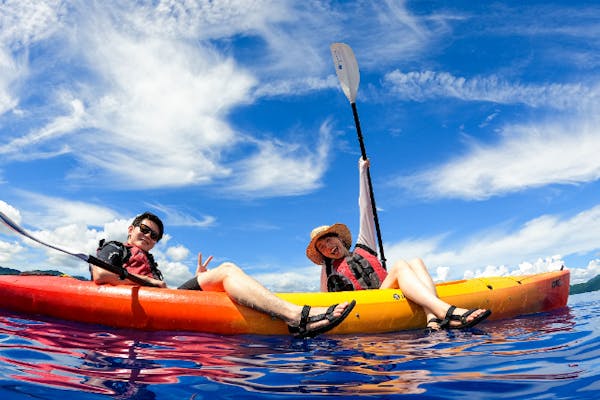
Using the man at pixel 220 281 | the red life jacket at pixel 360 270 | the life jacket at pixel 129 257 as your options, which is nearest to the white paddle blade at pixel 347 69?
the red life jacket at pixel 360 270

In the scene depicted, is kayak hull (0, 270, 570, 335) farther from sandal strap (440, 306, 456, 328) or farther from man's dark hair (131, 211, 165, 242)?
man's dark hair (131, 211, 165, 242)

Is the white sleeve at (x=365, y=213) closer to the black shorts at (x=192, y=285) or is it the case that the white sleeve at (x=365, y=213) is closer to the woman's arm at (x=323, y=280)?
the woman's arm at (x=323, y=280)

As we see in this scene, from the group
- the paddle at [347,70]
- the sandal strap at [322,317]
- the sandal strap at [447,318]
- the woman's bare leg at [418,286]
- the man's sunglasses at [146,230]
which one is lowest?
the sandal strap at [447,318]

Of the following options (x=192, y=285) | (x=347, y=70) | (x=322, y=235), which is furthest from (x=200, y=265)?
(x=347, y=70)

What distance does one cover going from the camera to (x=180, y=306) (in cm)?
439

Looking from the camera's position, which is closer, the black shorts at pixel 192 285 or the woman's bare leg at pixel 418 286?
the woman's bare leg at pixel 418 286

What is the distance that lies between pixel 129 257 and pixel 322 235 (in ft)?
8.12

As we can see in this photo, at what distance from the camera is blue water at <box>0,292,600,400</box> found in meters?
2.16

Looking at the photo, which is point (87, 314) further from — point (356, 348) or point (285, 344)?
point (356, 348)

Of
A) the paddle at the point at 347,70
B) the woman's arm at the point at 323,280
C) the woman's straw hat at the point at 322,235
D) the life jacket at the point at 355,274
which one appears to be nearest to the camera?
the life jacket at the point at 355,274

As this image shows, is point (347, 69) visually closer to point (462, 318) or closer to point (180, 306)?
point (462, 318)

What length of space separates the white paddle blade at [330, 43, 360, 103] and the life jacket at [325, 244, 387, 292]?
11.6 ft

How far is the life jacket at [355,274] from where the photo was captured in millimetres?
5516

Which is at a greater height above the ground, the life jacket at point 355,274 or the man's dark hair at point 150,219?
the man's dark hair at point 150,219
